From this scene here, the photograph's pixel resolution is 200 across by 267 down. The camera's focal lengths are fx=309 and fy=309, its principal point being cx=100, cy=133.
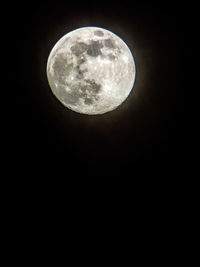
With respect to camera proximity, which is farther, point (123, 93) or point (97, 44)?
point (123, 93)

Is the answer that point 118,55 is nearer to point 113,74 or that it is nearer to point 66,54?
point 113,74

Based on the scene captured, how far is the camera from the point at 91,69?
185 cm

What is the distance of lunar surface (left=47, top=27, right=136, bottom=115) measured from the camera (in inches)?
73.2

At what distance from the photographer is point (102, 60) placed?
1.86 meters

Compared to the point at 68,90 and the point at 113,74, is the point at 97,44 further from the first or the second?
the point at 68,90

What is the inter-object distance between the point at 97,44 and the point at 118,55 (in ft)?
0.49

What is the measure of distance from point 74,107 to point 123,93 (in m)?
0.34

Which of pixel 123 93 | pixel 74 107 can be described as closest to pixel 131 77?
pixel 123 93

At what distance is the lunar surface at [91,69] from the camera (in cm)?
186

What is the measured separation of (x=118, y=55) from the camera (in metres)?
1.94

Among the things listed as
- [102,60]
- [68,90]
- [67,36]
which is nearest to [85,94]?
[68,90]

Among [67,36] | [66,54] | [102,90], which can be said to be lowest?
[102,90]

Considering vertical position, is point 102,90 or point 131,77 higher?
point 131,77

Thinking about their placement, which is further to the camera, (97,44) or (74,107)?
(74,107)
